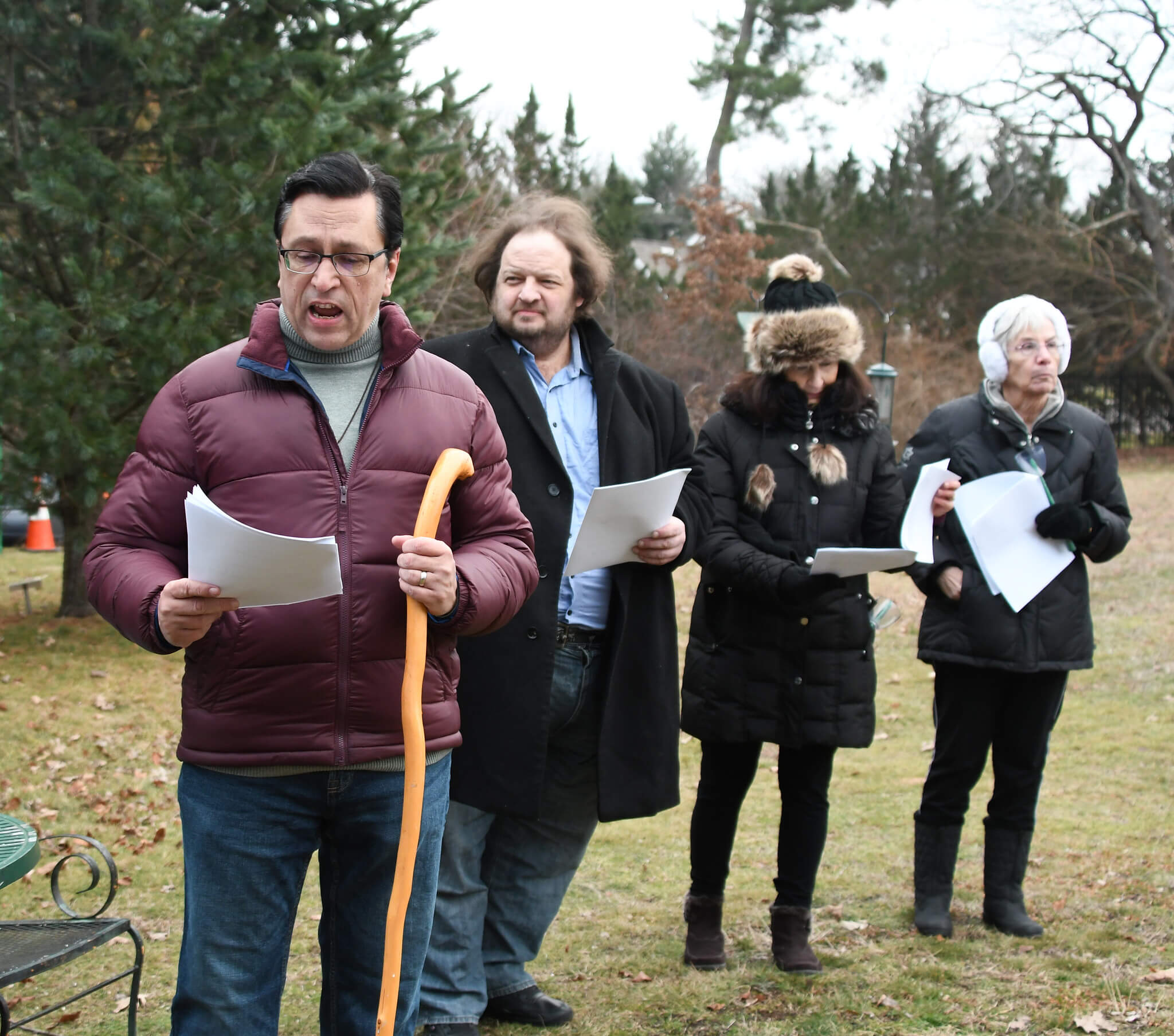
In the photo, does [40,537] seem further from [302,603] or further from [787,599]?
[302,603]

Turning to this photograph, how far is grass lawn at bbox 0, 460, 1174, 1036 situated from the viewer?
3.79 metres

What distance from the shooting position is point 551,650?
340cm

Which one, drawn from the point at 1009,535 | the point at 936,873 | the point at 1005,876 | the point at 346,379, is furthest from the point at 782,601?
the point at 346,379

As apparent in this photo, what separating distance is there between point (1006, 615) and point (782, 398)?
3.45 feet

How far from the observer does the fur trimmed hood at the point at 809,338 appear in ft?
13.4

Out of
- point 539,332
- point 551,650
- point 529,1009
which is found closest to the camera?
point 551,650

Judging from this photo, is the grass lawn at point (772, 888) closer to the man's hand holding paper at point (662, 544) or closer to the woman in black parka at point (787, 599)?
the woman in black parka at point (787, 599)

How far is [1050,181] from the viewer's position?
34.5m

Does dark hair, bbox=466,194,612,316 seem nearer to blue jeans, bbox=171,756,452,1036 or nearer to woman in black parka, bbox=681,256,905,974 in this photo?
woman in black parka, bbox=681,256,905,974

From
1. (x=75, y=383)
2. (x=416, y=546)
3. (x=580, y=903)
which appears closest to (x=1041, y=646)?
(x=580, y=903)

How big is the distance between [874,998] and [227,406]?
2635mm

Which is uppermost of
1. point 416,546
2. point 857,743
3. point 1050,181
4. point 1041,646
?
point 1050,181

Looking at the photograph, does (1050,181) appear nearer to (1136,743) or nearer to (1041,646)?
(1136,743)

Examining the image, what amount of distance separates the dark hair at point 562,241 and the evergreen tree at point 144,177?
17.0 feet
